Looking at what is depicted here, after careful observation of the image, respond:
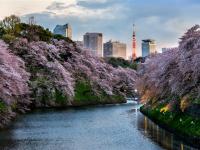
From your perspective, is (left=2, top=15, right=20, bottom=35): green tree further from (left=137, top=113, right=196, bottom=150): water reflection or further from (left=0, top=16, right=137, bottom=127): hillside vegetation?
(left=137, top=113, right=196, bottom=150): water reflection

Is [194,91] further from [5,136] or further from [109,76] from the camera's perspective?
[109,76]

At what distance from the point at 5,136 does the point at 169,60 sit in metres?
17.9

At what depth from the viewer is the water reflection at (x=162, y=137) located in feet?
105

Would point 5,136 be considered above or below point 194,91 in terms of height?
below

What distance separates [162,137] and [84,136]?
587 cm

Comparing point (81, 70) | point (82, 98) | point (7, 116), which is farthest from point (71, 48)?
point (7, 116)

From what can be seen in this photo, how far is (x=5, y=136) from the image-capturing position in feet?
119

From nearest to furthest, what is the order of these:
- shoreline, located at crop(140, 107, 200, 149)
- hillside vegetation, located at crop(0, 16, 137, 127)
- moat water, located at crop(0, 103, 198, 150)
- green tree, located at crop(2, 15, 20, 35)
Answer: shoreline, located at crop(140, 107, 200, 149)
moat water, located at crop(0, 103, 198, 150)
hillside vegetation, located at crop(0, 16, 137, 127)
green tree, located at crop(2, 15, 20, 35)

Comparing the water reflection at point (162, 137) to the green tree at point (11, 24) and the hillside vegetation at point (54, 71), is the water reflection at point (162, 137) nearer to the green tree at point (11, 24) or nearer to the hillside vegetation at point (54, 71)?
the hillside vegetation at point (54, 71)

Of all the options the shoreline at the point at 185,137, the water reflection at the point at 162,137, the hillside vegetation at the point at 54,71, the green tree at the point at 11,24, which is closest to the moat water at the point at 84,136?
the water reflection at the point at 162,137

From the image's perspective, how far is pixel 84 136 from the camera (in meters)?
37.2

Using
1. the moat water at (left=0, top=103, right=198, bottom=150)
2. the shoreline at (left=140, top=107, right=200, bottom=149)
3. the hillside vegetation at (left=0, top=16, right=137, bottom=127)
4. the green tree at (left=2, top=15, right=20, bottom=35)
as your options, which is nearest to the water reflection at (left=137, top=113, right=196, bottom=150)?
the moat water at (left=0, top=103, right=198, bottom=150)

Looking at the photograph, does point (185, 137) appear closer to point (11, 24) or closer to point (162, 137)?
point (162, 137)

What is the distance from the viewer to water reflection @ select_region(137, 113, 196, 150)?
3203cm
